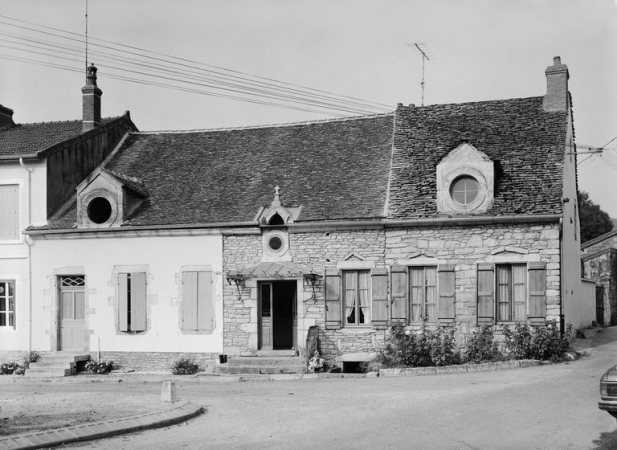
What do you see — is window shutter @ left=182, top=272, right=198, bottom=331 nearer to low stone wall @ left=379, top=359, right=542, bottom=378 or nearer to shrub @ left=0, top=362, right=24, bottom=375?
shrub @ left=0, top=362, right=24, bottom=375

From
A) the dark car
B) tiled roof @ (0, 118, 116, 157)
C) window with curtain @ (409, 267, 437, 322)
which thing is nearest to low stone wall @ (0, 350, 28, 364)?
tiled roof @ (0, 118, 116, 157)

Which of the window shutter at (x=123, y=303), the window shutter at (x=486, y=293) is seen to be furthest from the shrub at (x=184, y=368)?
the window shutter at (x=486, y=293)

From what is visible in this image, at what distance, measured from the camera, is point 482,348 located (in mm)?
20188

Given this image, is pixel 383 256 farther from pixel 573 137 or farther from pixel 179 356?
pixel 573 137

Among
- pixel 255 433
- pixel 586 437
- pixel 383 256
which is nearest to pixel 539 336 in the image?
pixel 383 256

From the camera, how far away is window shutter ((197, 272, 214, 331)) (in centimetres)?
2258

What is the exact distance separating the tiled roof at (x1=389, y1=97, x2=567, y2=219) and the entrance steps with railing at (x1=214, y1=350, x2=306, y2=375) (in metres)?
4.67

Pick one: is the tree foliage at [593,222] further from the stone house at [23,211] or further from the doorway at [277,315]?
the stone house at [23,211]

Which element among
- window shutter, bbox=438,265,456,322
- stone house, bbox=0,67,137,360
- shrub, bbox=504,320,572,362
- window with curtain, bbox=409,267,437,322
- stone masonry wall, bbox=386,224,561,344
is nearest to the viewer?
shrub, bbox=504,320,572,362

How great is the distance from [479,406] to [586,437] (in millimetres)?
2765

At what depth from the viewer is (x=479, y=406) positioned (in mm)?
13359

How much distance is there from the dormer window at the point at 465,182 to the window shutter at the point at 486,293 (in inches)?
60.3

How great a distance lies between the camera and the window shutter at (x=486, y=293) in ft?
67.3

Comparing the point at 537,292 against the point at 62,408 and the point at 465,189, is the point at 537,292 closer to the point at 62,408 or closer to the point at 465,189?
the point at 465,189
